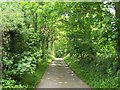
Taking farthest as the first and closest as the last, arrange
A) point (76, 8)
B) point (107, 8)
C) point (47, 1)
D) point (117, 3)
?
1. point (47, 1)
2. point (76, 8)
3. point (107, 8)
4. point (117, 3)

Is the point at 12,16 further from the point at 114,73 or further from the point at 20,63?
the point at 114,73

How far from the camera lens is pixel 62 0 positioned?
11.2 meters

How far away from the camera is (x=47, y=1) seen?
478 inches

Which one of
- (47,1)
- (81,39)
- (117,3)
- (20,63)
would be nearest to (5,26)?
(20,63)

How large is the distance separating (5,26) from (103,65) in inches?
253

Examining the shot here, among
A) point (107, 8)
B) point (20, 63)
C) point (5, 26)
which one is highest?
point (107, 8)

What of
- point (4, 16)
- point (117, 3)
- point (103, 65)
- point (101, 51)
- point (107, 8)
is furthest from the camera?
point (101, 51)

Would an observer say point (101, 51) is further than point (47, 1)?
Yes

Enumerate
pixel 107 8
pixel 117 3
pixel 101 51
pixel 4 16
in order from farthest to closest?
pixel 101 51 < pixel 4 16 < pixel 107 8 < pixel 117 3

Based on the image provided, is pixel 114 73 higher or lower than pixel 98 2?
lower

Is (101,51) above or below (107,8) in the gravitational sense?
below

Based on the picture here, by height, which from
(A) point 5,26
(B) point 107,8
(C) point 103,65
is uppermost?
(B) point 107,8

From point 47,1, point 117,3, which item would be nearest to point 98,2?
point 117,3

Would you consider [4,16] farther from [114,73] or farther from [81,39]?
[81,39]
